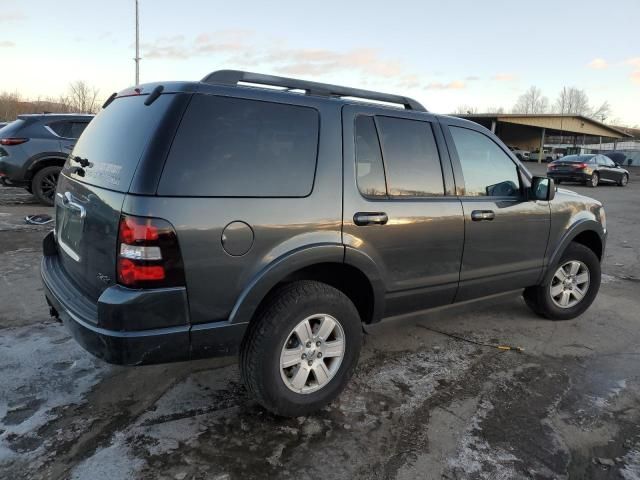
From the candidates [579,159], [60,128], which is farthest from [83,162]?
[579,159]

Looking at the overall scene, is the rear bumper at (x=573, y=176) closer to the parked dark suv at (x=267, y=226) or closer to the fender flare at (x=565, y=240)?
the fender flare at (x=565, y=240)

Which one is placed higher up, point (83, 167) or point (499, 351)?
point (83, 167)

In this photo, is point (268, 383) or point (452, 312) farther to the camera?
point (452, 312)

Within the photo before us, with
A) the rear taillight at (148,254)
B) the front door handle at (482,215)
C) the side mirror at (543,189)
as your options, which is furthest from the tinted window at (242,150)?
the side mirror at (543,189)

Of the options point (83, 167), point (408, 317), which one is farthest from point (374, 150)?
point (83, 167)

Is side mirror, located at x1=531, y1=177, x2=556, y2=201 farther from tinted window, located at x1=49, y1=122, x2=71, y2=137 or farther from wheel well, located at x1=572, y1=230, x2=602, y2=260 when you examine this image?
tinted window, located at x1=49, y1=122, x2=71, y2=137

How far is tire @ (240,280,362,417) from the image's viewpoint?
9.17 ft

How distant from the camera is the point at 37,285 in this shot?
16.9 ft

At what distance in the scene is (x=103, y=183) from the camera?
8.96 feet

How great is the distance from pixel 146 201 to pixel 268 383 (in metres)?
1.18

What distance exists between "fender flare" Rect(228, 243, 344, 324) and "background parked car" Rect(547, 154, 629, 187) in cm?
2084

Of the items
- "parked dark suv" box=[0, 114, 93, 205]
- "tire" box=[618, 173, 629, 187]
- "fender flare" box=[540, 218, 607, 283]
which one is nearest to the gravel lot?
"fender flare" box=[540, 218, 607, 283]

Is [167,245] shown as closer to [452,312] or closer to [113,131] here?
[113,131]

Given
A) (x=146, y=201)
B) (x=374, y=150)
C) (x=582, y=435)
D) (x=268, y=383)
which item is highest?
(x=374, y=150)
